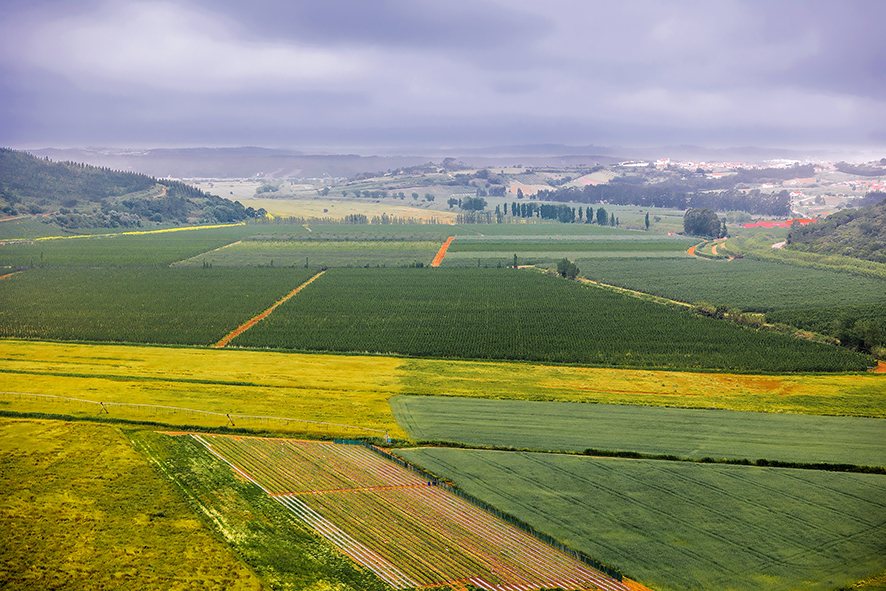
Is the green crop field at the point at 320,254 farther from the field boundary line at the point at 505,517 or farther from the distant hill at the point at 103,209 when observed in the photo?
the field boundary line at the point at 505,517

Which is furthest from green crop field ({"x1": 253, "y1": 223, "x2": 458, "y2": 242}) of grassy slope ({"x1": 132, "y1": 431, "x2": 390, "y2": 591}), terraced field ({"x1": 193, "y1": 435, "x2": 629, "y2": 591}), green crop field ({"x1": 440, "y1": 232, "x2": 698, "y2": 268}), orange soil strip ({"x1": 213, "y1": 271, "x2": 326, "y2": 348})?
grassy slope ({"x1": 132, "y1": 431, "x2": 390, "y2": 591})

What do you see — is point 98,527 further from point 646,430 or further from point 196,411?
point 646,430

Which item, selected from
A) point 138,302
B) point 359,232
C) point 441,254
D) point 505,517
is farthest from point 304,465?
point 359,232

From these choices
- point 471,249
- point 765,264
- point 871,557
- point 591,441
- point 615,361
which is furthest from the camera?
point 471,249

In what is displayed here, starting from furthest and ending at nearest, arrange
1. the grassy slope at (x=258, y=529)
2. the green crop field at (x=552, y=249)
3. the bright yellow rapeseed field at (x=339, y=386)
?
the green crop field at (x=552, y=249)
the bright yellow rapeseed field at (x=339, y=386)
the grassy slope at (x=258, y=529)

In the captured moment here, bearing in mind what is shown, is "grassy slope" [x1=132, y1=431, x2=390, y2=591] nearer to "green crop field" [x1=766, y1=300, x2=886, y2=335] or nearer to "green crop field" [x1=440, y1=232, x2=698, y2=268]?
"green crop field" [x1=766, y1=300, x2=886, y2=335]

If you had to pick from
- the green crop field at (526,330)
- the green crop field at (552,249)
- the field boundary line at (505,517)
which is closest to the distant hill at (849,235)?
the green crop field at (552,249)

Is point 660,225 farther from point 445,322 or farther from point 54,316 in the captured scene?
point 54,316

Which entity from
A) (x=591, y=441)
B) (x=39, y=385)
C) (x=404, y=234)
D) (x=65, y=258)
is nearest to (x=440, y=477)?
(x=591, y=441)
